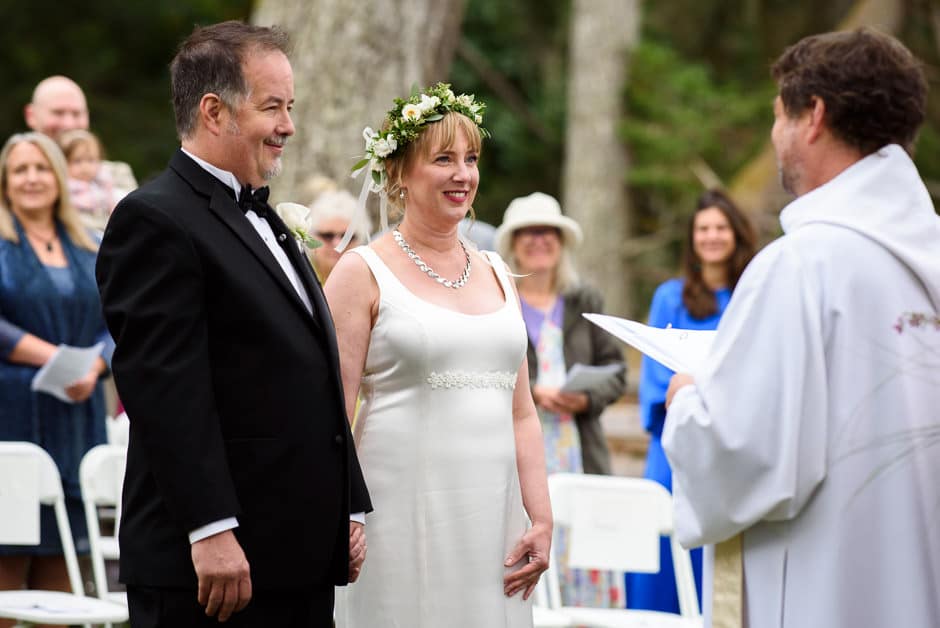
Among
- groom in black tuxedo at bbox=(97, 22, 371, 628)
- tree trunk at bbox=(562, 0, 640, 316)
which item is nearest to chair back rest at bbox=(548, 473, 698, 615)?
groom in black tuxedo at bbox=(97, 22, 371, 628)

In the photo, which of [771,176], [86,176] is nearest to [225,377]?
[86,176]

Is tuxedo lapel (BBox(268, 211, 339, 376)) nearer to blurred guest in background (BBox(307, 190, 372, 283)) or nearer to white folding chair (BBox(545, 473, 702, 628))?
white folding chair (BBox(545, 473, 702, 628))

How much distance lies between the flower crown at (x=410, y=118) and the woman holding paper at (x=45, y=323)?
2.35 meters

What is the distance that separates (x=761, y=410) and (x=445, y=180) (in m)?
1.32

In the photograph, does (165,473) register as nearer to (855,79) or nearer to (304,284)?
(304,284)

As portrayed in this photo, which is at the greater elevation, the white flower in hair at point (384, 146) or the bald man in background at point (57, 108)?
the bald man in background at point (57, 108)

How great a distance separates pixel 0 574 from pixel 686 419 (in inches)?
139

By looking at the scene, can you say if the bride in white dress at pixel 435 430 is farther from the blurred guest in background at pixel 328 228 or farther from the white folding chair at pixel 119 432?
the white folding chair at pixel 119 432

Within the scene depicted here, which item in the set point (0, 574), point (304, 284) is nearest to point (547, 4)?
point (0, 574)

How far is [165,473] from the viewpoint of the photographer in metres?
2.71

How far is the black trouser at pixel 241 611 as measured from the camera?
2783 millimetres

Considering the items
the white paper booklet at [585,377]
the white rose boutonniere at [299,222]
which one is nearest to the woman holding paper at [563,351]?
the white paper booklet at [585,377]

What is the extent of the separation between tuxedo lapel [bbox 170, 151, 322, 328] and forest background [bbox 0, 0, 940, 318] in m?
11.6

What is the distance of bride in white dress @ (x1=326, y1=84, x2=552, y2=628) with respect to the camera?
11.5ft
